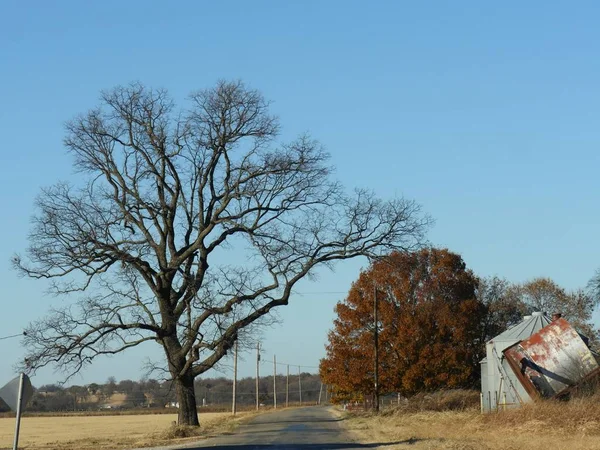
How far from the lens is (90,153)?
125 feet

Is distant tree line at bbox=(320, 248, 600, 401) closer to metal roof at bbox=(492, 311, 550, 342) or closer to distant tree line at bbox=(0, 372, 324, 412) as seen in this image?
metal roof at bbox=(492, 311, 550, 342)

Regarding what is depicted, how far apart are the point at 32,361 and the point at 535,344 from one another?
21.5m

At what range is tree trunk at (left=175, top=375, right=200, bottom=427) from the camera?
3784 cm

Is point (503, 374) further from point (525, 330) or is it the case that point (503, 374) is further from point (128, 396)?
point (128, 396)

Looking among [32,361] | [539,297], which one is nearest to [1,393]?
[32,361]

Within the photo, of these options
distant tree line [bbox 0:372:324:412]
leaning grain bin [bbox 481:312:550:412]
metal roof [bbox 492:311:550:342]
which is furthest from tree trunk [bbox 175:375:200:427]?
distant tree line [bbox 0:372:324:412]

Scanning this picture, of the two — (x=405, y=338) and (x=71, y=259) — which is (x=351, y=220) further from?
(x=405, y=338)

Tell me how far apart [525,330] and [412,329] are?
13.8 meters

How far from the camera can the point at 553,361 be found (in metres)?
33.5

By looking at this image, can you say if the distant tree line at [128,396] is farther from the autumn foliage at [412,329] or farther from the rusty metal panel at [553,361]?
the rusty metal panel at [553,361]

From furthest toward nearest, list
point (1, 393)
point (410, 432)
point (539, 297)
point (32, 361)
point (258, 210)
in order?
point (539, 297), point (258, 210), point (32, 361), point (410, 432), point (1, 393)

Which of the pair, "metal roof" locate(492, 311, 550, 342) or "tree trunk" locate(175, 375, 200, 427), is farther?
"metal roof" locate(492, 311, 550, 342)

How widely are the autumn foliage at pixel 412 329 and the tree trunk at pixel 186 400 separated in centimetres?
2099

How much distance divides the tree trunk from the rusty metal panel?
14959mm
